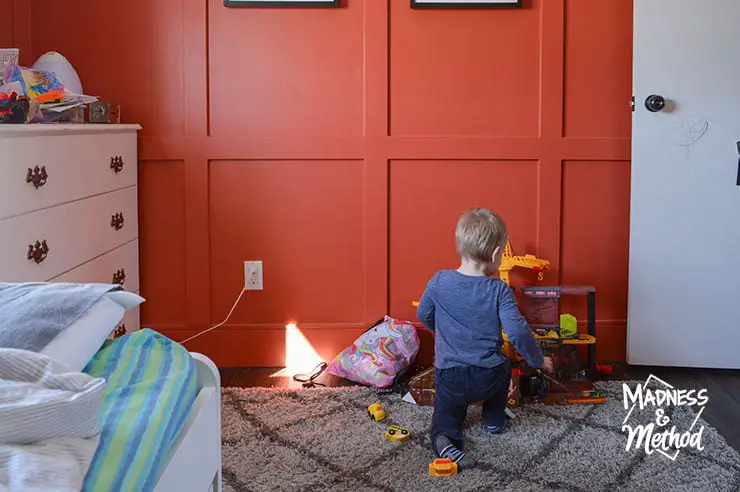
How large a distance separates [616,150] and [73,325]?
2.46 meters

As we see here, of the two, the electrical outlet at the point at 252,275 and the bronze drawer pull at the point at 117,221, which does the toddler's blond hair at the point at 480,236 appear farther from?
the bronze drawer pull at the point at 117,221

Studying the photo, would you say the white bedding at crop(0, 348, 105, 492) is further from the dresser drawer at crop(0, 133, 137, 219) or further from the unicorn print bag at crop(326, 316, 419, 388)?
the unicorn print bag at crop(326, 316, 419, 388)

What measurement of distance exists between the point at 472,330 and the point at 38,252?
1226mm

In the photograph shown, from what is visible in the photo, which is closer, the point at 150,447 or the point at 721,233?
the point at 150,447

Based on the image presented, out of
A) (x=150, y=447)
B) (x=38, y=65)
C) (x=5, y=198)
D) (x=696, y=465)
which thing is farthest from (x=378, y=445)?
(x=38, y=65)

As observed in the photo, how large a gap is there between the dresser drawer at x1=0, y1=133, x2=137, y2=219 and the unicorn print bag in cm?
101

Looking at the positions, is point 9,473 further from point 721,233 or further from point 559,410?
point 721,233

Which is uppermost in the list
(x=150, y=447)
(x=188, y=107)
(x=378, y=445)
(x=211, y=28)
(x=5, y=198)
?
(x=211, y=28)

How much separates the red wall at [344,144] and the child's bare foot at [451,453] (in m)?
0.99

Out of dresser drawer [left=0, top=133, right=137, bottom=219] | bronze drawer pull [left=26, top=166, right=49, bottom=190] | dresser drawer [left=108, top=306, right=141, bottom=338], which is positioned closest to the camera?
dresser drawer [left=0, top=133, right=137, bottom=219]

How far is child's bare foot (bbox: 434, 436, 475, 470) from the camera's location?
2477mm

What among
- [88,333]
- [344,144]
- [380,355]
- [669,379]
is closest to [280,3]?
[344,144]

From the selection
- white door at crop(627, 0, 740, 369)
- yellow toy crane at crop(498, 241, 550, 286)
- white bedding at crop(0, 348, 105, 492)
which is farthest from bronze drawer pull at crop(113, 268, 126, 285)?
white bedding at crop(0, 348, 105, 492)

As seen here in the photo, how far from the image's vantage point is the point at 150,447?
1.21 m
